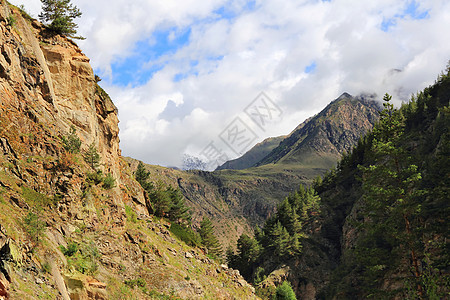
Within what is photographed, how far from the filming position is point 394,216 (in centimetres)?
2570

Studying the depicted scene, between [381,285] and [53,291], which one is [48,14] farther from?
[381,285]

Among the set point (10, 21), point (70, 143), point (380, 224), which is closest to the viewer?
point (380, 224)

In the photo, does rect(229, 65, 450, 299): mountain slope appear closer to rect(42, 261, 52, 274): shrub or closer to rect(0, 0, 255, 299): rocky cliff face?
rect(0, 0, 255, 299): rocky cliff face

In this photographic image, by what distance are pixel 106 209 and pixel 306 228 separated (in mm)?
70640

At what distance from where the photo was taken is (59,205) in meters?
21.9

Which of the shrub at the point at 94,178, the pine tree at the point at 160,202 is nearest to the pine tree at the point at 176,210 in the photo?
the pine tree at the point at 160,202

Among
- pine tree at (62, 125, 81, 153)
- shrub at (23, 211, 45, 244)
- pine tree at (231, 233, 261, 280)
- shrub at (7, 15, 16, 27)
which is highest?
shrub at (7, 15, 16, 27)

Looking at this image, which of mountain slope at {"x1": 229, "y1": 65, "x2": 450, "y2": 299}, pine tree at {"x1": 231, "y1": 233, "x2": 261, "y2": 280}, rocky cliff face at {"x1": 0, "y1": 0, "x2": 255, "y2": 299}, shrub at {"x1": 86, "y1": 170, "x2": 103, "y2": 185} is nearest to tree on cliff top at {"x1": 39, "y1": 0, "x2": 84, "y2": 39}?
rocky cliff face at {"x1": 0, "y1": 0, "x2": 255, "y2": 299}

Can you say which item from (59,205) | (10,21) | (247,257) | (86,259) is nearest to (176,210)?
(247,257)

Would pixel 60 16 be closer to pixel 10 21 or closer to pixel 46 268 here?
pixel 10 21

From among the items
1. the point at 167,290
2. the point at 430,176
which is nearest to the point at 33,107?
the point at 167,290

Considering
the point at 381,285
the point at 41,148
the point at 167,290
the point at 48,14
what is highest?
the point at 48,14

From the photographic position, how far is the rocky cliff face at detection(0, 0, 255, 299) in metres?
14.9

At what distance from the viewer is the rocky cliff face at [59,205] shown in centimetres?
1489
